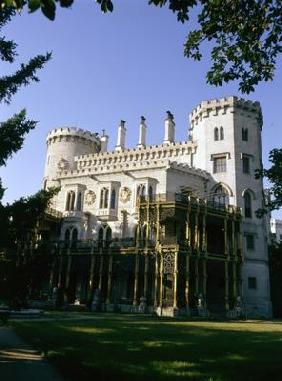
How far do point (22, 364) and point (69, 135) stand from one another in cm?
4260

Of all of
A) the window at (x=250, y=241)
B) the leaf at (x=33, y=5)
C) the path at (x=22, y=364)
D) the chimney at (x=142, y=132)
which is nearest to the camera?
the leaf at (x=33, y=5)

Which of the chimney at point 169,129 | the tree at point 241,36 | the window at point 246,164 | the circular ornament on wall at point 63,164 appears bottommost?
the tree at point 241,36

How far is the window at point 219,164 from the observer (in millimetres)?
41375

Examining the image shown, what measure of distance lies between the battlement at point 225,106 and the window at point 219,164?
491 centimetres

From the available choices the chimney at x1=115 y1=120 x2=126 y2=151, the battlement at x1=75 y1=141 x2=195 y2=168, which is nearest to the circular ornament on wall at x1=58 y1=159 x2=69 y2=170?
the battlement at x1=75 y1=141 x2=195 y2=168

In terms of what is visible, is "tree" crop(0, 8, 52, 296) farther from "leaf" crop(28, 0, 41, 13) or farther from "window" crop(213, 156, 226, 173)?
"window" crop(213, 156, 226, 173)

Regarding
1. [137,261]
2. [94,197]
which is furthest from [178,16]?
[94,197]

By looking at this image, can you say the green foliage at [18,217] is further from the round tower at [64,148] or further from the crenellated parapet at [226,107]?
the round tower at [64,148]

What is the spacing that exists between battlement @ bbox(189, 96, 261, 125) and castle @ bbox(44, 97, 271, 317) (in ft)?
0.34

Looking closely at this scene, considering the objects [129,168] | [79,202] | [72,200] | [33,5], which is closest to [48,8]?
[33,5]

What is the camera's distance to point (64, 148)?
48.6 m

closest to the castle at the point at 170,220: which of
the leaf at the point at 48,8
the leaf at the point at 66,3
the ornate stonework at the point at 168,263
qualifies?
the ornate stonework at the point at 168,263

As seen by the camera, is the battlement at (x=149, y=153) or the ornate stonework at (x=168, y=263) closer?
the ornate stonework at (x=168, y=263)

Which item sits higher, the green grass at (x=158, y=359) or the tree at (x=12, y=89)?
the tree at (x=12, y=89)
